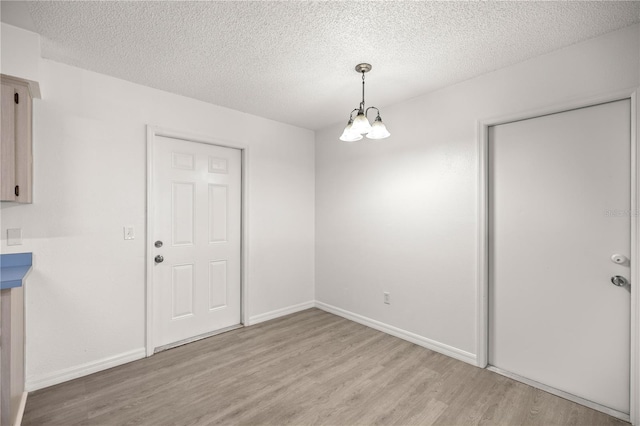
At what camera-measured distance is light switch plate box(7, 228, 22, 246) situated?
2143mm

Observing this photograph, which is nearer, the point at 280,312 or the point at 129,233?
the point at 129,233

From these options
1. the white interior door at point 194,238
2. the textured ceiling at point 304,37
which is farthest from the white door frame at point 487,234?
the white interior door at point 194,238

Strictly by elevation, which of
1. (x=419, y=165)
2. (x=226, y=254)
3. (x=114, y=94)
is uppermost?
(x=114, y=94)

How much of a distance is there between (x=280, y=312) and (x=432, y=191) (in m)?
2.40

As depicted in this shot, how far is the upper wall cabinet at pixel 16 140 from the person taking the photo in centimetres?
196

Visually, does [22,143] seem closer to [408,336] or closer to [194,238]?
[194,238]

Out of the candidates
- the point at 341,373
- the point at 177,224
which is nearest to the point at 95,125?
the point at 177,224

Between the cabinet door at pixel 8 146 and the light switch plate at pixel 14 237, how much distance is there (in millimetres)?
305

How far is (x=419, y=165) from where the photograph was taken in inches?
119

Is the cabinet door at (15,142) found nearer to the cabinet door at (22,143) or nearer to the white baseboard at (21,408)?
the cabinet door at (22,143)

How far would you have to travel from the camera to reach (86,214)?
2.49m

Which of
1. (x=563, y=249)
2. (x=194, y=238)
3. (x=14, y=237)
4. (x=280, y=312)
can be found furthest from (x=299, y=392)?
(x=14, y=237)

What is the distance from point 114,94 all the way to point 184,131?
0.64 meters

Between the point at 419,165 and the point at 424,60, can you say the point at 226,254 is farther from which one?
the point at 424,60
